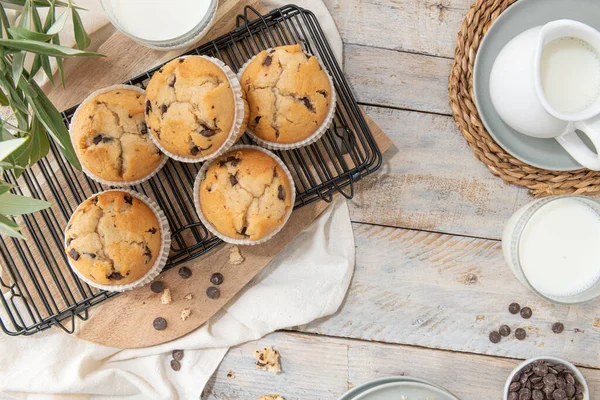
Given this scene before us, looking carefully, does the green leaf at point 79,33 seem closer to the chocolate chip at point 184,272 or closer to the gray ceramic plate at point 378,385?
the chocolate chip at point 184,272

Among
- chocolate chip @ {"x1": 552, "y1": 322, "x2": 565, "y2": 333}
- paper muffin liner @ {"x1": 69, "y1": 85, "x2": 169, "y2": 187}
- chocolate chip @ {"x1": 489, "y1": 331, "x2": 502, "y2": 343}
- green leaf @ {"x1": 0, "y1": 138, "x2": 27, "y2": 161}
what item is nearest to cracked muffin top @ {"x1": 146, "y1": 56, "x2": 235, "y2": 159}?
paper muffin liner @ {"x1": 69, "y1": 85, "x2": 169, "y2": 187}

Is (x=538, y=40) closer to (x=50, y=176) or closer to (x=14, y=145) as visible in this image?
(x=14, y=145)

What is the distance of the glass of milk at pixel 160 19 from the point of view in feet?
5.26

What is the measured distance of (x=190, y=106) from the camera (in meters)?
1.47

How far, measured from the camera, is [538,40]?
4.72 ft

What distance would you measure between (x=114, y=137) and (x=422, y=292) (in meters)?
1.13

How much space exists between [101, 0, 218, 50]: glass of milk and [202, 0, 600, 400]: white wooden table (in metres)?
0.62

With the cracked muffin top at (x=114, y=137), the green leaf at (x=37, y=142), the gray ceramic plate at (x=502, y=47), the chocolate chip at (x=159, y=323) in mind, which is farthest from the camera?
the chocolate chip at (x=159, y=323)

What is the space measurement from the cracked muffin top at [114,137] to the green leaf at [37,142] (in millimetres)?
93

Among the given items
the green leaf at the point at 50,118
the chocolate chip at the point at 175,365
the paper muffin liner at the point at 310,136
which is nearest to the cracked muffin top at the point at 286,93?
Result: the paper muffin liner at the point at 310,136

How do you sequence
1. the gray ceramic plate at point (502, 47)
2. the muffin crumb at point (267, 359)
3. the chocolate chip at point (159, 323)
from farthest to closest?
the muffin crumb at point (267, 359)
the chocolate chip at point (159, 323)
the gray ceramic plate at point (502, 47)

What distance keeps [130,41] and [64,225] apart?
0.61m

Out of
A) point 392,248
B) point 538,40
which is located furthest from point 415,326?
point 538,40

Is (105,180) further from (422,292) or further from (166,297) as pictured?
(422,292)
